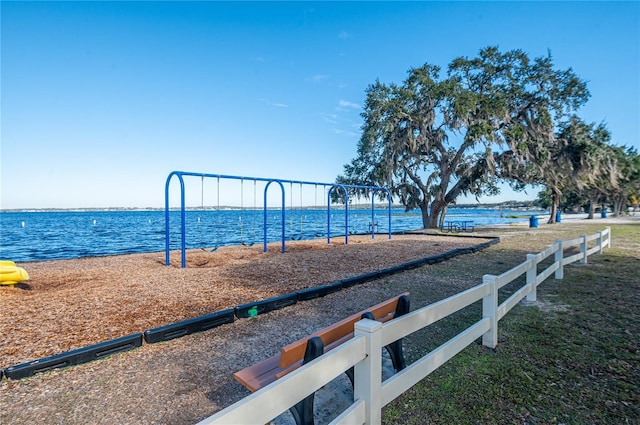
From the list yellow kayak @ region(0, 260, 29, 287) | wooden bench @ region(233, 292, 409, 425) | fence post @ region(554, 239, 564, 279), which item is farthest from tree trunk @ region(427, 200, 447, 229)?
yellow kayak @ region(0, 260, 29, 287)

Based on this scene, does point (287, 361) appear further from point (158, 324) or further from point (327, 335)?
point (158, 324)

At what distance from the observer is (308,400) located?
2.32 metres

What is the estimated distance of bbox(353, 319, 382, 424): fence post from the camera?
2.11 m

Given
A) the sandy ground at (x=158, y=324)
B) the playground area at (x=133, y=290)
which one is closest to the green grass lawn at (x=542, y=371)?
the sandy ground at (x=158, y=324)

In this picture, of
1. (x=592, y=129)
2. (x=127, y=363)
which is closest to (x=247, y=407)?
(x=127, y=363)

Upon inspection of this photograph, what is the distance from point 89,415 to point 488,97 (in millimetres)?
21290

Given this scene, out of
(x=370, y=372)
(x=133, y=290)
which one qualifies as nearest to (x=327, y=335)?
(x=370, y=372)

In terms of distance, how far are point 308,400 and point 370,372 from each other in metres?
0.52

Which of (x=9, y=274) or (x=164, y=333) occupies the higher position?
(x=9, y=274)

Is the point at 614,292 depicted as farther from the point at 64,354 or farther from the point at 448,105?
the point at 448,105

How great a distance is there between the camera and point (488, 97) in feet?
61.8

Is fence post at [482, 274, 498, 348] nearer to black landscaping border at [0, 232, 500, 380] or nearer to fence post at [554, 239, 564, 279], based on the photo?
black landscaping border at [0, 232, 500, 380]

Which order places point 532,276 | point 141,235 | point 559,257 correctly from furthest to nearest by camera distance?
point 141,235 → point 559,257 → point 532,276

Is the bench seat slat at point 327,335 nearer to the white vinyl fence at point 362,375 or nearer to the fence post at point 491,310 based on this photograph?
the white vinyl fence at point 362,375
